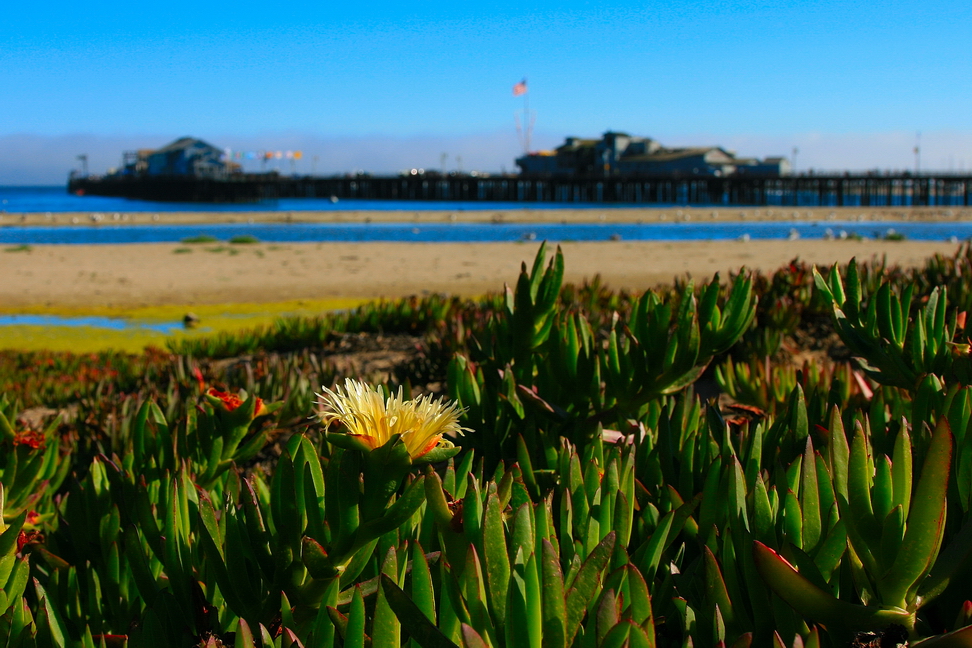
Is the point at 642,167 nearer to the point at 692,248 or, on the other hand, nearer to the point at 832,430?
the point at 692,248

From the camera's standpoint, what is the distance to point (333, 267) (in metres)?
16.8

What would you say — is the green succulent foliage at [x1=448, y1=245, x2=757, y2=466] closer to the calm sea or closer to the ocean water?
the calm sea

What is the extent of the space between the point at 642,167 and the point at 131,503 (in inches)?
3233

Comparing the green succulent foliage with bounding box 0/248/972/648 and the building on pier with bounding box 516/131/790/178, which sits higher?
the building on pier with bounding box 516/131/790/178

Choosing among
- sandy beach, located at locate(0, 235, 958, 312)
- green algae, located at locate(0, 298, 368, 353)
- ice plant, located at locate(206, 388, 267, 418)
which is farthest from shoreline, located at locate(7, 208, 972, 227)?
ice plant, located at locate(206, 388, 267, 418)

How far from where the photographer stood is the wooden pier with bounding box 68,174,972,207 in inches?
2569

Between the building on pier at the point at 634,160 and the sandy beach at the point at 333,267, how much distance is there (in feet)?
182

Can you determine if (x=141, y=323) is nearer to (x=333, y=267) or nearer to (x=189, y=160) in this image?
(x=333, y=267)

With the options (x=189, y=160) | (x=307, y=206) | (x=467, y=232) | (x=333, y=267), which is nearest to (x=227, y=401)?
(x=333, y=267)

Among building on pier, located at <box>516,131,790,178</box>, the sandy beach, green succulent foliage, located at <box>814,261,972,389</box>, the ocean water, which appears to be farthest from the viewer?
building on pier, located at <box>516,131,790,178</box>

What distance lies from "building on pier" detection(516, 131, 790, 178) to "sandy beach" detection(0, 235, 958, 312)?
182 feet

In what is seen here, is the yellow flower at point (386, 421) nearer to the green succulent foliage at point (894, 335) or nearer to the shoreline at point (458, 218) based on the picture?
the green succulent foliage at point (894, 335)

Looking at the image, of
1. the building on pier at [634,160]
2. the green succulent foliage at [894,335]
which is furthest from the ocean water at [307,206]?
the green succulent foliage at [894,335]

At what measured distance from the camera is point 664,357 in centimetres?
197
